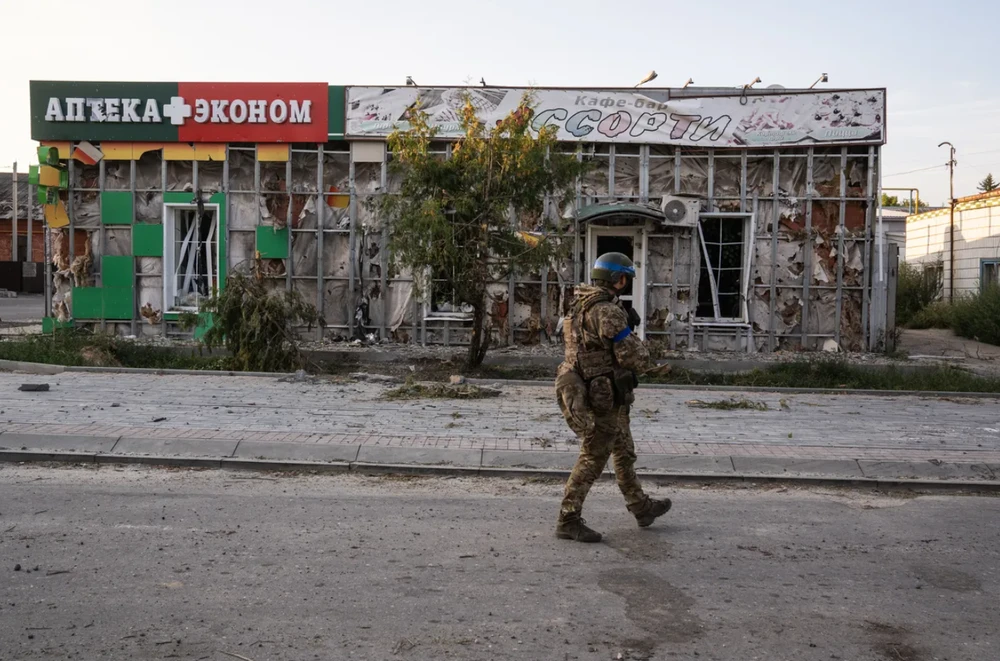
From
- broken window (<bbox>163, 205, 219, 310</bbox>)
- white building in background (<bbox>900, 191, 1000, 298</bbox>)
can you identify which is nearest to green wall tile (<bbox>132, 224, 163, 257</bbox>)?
broken window (<bbox>163, 205, 219, 310</bbox>)

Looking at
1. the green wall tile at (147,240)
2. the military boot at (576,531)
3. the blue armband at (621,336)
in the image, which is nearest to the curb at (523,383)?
the green wall tile at (147,240)

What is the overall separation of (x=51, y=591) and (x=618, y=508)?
3.81m

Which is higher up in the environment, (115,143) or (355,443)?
(115,143)

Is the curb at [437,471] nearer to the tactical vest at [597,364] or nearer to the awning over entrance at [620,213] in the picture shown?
the tactical vest at [597,364]

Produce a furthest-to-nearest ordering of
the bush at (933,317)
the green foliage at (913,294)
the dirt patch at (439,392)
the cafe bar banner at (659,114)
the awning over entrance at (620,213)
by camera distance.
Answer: the green foliage at (913,294)
the bush at (933,317)
the cafe bar banner at (659,114)
the awning over entrance at (620,213)
the dirt patch at (439,392)

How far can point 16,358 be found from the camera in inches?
562

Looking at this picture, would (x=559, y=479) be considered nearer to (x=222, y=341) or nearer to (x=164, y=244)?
(x=222, y=341)

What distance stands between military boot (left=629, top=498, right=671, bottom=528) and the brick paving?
85.4 inches

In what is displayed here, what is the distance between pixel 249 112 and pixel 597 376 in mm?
13366

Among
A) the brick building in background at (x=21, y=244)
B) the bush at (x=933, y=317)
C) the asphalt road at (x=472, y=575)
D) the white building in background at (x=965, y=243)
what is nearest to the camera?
the asphalt road at (x=472, y=575)

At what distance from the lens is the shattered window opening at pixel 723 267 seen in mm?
17062

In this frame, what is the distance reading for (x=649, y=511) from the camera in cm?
607

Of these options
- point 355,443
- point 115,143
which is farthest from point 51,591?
point 115,143

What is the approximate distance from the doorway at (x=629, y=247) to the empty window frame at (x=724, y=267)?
108cm
